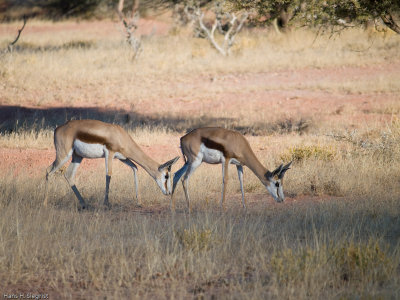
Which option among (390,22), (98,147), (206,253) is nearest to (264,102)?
(390,22)

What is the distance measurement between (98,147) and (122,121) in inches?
301

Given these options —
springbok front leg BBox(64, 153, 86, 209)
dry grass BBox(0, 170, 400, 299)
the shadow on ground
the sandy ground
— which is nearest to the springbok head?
dry grass BBox(0, 170, 400, 299)

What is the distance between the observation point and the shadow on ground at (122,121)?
46.3 ft

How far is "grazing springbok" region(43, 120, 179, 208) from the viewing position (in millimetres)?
7953

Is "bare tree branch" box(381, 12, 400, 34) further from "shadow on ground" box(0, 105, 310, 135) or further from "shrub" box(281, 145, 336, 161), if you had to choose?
"shadow on ground" box(0, 105, 310, 135)

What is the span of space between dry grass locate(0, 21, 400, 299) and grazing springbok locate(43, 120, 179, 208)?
43 centimetres

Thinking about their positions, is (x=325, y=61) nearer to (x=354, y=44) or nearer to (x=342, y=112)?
(x=354, y=44)

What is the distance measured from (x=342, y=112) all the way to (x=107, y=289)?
1164 cm

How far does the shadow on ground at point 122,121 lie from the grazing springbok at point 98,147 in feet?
18.1

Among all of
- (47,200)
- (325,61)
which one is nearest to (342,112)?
(325,61)

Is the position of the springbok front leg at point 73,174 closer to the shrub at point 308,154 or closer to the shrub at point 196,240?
the shrub at point 196,240

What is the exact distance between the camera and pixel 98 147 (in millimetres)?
8008

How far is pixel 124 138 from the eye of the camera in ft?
27.0

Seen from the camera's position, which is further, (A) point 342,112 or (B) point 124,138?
(A) point 342,112
